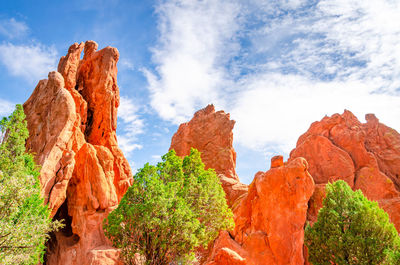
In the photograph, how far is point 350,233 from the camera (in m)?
23.0

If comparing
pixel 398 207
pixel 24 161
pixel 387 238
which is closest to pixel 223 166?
pixel 398 207

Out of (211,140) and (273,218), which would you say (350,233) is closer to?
(273,218)

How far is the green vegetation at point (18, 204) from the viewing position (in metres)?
16.0

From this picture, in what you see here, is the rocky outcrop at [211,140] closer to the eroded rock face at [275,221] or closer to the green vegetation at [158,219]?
the eroded rock face at [275,221]

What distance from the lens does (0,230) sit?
48.6ft

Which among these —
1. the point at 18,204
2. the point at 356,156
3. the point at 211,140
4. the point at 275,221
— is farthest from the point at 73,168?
the point at 356,156

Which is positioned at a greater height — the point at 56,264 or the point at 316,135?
the point at 316,135

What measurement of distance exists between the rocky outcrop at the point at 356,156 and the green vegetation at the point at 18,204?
104 feet

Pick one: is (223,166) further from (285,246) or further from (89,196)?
(89,196)

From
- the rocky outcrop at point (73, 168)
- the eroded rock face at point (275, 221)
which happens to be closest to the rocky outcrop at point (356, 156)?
the eroded rock face at point (275, 221)

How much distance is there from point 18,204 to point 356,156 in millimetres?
46086

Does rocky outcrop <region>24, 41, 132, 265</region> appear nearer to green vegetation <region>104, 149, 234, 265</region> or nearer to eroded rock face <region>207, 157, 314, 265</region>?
green vegetation <region>104, 149, 234, 265</region>

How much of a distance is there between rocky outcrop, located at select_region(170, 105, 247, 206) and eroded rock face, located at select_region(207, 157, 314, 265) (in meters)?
12.4

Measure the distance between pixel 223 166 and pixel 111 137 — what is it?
72.6ft
